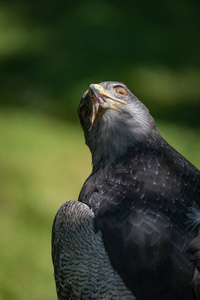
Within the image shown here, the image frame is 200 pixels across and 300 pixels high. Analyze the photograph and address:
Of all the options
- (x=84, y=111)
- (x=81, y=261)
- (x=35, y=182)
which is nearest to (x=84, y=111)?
(x=84, y=111)

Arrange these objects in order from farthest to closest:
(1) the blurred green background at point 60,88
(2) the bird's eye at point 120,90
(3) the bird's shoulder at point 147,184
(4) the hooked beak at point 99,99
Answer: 1. (1) the blurred green background at point 60,88
2. (2) the bird's eye at point 120,90
3. (4) the hooked beak at point 99,99
4. (3) the bird's shoulder at point 147,184

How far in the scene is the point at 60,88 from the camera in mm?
5414

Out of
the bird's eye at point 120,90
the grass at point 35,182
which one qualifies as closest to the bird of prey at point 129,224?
the bird's eye at point 120,90

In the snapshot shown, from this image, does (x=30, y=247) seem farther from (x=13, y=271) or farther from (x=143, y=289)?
(x=143, y=289)

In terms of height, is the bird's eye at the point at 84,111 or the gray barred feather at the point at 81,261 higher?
the bird's eye at the point at 84,111

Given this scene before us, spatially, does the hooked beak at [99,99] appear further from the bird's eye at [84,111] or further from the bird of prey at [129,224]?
the bird's eye at [84,111]

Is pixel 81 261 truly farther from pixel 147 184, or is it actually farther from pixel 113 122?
pixel 113 122

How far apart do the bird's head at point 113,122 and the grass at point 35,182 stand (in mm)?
1229

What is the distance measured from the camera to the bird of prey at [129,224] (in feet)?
7.16

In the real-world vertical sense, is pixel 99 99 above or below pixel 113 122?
above

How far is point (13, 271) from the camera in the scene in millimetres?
3773

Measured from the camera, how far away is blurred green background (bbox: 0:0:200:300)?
407 centimetres

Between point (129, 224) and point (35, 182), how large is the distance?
2.31 metres

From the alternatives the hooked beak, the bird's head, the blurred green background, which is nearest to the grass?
the blurred green background
